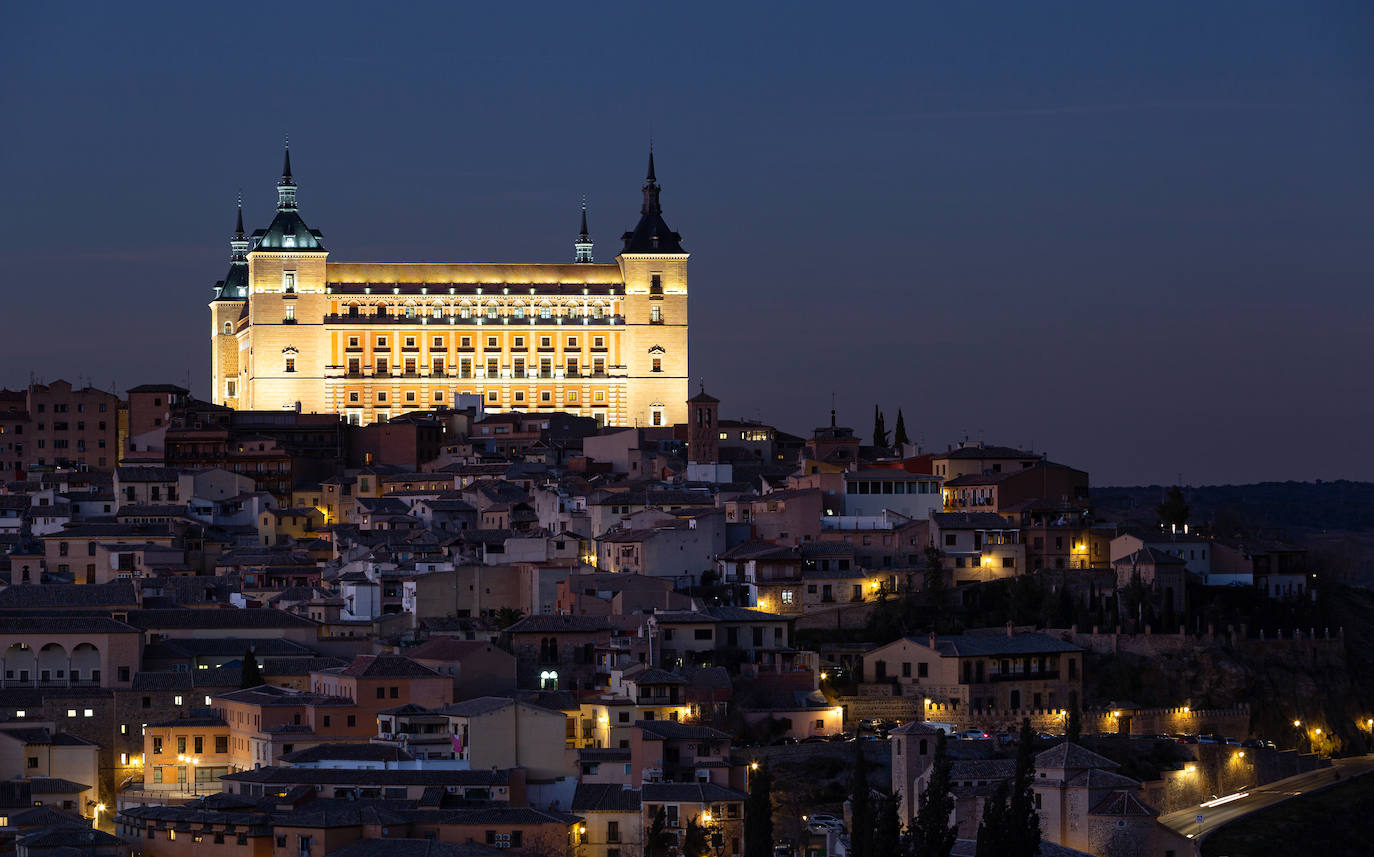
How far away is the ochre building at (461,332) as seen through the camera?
106875mm

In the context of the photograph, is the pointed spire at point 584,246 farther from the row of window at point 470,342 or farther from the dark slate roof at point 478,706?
the dark slate roof at point 478,706

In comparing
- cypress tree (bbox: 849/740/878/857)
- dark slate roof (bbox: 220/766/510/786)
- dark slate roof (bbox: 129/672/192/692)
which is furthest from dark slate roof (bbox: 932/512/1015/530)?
cypress tree (bbox: 849/740/878/857)

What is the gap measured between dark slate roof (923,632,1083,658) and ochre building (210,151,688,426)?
48991 mm

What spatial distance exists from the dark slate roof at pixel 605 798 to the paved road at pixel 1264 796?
423 inches

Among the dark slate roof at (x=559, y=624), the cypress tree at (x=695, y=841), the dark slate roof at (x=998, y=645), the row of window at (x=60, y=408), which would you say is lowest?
the cypress tree at (x=695, y=841)

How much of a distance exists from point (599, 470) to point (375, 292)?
2633 centimetres

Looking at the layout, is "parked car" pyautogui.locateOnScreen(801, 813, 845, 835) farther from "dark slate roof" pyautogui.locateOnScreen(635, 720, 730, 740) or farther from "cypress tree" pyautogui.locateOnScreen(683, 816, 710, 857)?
"cypress tree" pyautogui.locateOnScreen(683, 816, 710, 857)

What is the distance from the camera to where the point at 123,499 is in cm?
7956

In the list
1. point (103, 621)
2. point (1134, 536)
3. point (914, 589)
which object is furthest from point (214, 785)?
point (1134, 536)

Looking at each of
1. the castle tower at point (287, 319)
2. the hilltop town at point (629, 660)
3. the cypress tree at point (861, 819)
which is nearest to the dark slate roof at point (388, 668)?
the hilltop town at point (629, 660)

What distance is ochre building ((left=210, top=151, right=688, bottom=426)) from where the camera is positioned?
10688cm

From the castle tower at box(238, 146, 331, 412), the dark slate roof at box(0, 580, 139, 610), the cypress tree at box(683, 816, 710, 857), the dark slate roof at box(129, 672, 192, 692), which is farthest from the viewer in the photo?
the castle tower at box(238, 146, 331, 412)

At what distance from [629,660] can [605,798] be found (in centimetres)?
718

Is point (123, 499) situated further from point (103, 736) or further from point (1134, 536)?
point (1134, 536)
